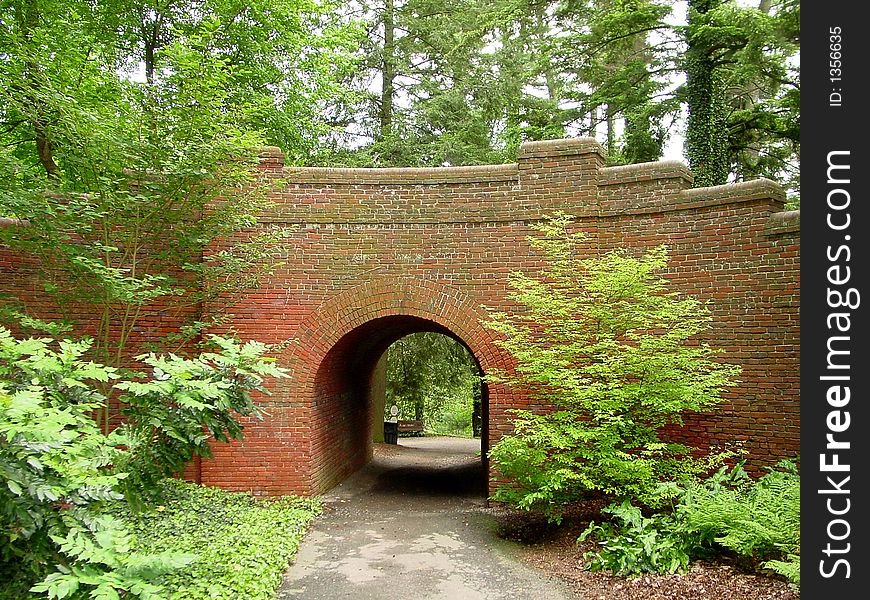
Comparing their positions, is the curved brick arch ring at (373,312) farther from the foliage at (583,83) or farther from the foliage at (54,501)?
the foliage at (583,83)

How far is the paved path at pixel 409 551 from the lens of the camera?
5.63 m

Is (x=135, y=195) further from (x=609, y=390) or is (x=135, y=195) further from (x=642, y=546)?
(x=642, y=546)

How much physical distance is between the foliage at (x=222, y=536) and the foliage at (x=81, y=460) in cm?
51

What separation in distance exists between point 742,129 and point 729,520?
419 inches

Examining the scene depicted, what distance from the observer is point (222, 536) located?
6.49m

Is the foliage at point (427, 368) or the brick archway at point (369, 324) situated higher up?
the brick archway at point (369, 324)

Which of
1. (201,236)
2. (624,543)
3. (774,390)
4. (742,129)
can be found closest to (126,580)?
(624,543)

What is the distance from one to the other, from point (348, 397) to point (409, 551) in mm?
4810

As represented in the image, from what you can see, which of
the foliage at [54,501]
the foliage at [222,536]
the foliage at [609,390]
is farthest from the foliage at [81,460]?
the foliage at [609,390]

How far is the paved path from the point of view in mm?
5629

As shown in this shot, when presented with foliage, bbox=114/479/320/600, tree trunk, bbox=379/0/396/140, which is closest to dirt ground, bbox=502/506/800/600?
foliage, bbox=114/479/320/600

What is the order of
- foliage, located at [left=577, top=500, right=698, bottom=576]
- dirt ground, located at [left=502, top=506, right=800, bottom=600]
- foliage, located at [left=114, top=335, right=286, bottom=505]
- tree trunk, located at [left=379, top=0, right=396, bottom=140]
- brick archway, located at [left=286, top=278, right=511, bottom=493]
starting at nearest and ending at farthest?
foliage, located at [left=114, top=335, right=286, bottom=505] < dirt ground, located at [left=502, top=506, right=800, bottom=600] < foliage, located at [left=577, top=500, right=698, bottom=576] < brick archway, located at [left=286, top=278, right=511, bottom=493] < tree trunk, located at [left=379, top=0, right=396, bottom=140]

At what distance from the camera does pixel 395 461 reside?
13.9 metres

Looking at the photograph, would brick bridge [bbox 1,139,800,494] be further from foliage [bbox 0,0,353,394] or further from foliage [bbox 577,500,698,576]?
foliage [bbox 577,500,698,576]
